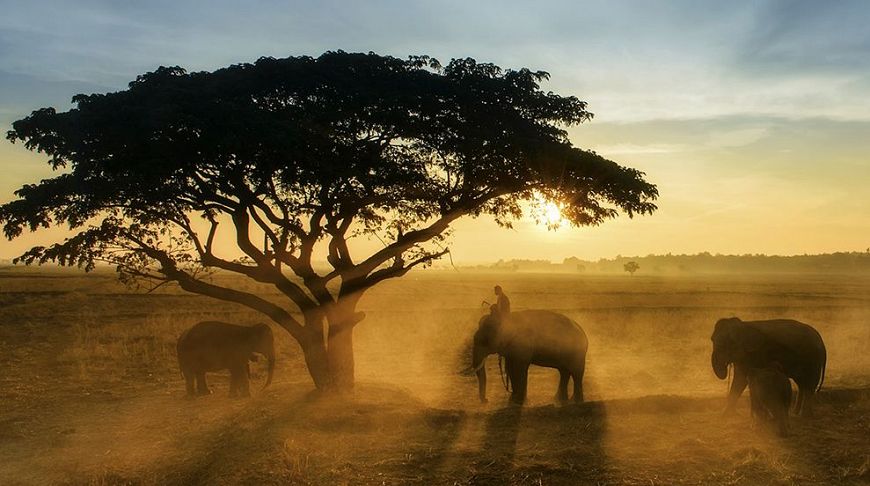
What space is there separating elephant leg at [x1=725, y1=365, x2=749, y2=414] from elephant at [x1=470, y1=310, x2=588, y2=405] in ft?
12.1

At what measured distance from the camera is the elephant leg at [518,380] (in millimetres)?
14219

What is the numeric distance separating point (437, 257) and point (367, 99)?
441 cm

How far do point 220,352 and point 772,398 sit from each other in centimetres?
1177

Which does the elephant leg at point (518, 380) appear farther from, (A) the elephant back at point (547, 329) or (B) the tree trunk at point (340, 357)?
(B) the tree trunk at point (340, 357)

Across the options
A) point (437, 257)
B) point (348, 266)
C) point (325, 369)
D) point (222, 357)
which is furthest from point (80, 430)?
point (437, 257)

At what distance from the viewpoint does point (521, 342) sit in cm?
1432

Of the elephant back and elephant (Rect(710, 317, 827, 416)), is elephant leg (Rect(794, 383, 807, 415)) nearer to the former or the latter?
elephant (Rect(710, 317, 827, 416))

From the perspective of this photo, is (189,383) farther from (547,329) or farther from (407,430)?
(547,329)

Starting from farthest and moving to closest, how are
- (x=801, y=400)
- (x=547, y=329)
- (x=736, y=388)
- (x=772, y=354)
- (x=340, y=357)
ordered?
(x=340, y=357)
(x=547, y=329)
(x=801, y=400)
(x=772, y=354)
(x=736, y=388)

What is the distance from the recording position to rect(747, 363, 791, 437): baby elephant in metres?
10.8

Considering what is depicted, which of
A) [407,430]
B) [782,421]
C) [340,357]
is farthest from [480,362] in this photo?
[782,421]

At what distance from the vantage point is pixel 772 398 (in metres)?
10.8

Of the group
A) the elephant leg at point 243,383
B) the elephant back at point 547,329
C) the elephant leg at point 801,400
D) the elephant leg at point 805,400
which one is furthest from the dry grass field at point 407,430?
the elephant back at point 547,329

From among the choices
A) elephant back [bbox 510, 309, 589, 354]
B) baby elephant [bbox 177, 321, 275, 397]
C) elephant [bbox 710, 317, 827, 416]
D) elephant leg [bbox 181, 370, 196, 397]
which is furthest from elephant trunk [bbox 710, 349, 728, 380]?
elephant leg [bbox 181, 370, 196, 397]
